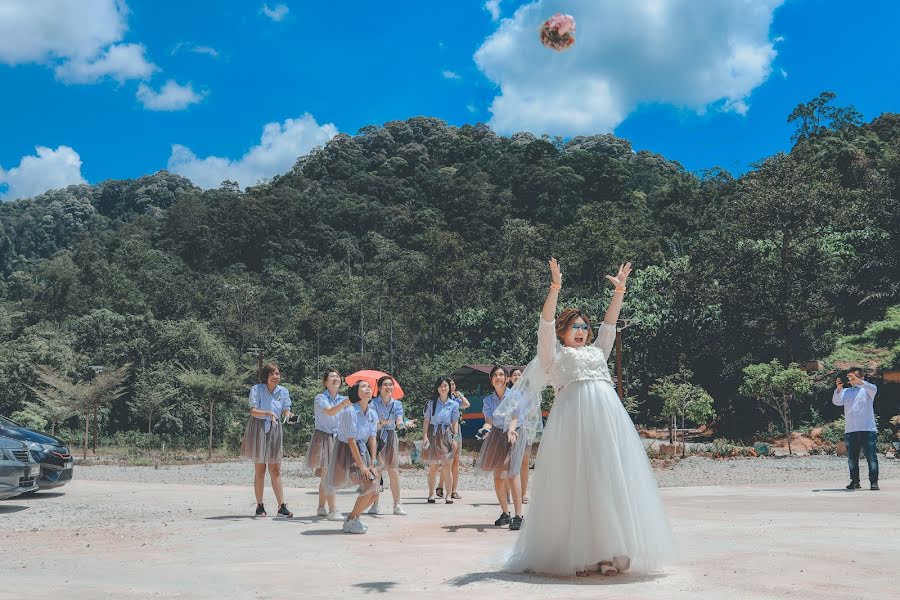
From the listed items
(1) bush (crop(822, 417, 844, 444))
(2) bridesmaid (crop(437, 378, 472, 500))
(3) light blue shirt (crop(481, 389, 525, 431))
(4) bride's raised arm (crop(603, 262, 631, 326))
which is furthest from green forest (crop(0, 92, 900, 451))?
(4) bride's raised arm (crop(603, 262, 631, 326))

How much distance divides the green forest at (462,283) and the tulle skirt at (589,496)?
2193cm

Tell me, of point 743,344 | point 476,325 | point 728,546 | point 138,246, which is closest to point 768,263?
point 743,344

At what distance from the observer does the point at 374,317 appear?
50.0 metres

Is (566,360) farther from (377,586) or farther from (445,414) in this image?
(445,414)

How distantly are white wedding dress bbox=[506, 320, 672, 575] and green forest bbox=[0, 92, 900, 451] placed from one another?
71.9 ft

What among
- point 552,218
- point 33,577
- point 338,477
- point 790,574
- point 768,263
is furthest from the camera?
point 552,218

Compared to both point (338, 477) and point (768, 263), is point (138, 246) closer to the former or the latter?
point (768, 263)

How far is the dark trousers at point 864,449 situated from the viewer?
39.4 ft

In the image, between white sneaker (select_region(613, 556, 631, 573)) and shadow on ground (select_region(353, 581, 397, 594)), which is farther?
white sneaker (select_region(613, 556, 631, 573))

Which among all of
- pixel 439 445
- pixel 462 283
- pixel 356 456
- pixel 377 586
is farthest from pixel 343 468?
pixel 462 283

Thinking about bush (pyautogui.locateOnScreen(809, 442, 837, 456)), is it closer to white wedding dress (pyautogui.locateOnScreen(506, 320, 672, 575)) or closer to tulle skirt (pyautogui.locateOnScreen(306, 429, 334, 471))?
tulle skirt (pyautogui.locateOnScreen(306, 429, 334, 471))

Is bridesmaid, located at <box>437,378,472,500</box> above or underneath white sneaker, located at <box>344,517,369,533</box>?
above

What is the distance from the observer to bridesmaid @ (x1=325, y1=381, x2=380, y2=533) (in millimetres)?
7988

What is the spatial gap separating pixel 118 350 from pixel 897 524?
138 feet
